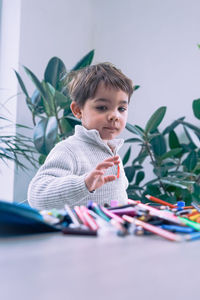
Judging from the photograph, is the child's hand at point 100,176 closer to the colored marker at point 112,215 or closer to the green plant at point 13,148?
the colored marker at point 112,215

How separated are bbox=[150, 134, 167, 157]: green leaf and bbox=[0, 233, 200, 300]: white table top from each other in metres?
1.51

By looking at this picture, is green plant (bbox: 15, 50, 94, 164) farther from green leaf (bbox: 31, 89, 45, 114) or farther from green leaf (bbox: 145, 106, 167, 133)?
green leaf (bbox: 145, 106, 167, 133)

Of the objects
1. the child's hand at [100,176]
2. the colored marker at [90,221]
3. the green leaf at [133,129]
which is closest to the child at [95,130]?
the child's hand at [100,176]

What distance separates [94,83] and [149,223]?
662 millimetres

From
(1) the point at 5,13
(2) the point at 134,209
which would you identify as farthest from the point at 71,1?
(2) the point at 134,209

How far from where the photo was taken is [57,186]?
2.19 ft

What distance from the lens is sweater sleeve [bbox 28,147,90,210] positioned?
2.05 ft

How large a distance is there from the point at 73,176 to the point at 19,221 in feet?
1.27

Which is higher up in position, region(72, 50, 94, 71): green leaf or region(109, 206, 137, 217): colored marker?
region(72, 50, 94, 71): green leaf

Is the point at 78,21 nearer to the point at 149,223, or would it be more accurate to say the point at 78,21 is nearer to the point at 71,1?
the point at 71,1

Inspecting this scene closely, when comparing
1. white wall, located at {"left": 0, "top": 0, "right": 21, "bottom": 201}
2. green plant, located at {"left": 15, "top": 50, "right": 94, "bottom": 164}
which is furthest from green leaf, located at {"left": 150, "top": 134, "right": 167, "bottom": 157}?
white wall, located at {"left": 0, "top": 0, "right": 21, "bottom": 201}

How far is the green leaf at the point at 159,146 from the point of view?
68.5 inches

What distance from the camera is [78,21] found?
7.28 feet

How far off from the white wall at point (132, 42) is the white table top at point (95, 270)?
1.60m
